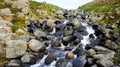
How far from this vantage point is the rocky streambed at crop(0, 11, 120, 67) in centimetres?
3947

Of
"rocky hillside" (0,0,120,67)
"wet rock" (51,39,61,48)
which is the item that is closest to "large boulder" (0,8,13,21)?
"rocky hillside" (0,0,120,67)

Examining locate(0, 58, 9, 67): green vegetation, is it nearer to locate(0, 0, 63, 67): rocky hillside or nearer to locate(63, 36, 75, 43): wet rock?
locate(0, 0, 63, 67): rocky hillside

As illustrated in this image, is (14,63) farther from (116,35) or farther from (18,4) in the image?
(18,4)

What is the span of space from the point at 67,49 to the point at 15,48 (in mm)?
9252

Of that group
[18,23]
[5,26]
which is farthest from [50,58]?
[18,23]

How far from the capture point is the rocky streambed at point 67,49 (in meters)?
39.5

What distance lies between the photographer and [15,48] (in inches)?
1673

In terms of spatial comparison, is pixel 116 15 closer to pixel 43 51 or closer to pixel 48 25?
pixel 48 25

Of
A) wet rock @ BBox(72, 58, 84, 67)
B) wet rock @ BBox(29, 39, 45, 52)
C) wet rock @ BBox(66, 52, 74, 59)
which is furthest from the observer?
wet rock @ BBox(29, 39, 45, 52)

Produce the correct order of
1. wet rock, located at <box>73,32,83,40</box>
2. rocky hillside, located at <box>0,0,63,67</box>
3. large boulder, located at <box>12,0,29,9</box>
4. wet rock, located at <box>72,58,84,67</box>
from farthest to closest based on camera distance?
1. large boulder, located at <box>12,0,29,9</box>
2. wet rock, located at <box>73,32,83,40</box>
3. rocky hillside, located at <box>0,0,63,67</box>
4. wet rock, located at <box>72,58,84,67</box>

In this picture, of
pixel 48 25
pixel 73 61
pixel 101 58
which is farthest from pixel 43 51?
pixel 48 25

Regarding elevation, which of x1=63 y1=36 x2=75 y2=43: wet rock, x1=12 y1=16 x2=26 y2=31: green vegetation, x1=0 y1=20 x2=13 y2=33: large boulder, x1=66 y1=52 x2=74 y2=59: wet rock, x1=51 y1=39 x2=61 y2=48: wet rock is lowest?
x1=66 y1=52 x2=74 y2=59: wet rock

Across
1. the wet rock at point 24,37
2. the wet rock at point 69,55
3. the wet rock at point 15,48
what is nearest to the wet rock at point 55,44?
the wet rock at point 24,37

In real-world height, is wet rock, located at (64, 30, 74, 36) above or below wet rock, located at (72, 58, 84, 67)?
above
